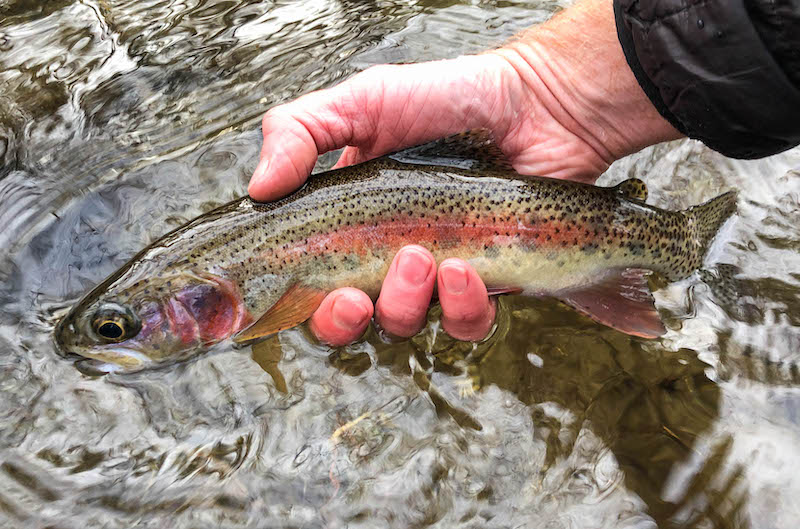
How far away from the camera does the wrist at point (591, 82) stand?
3.70m

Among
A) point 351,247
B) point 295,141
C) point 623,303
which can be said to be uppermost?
point 295,141

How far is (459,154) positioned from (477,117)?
490 mm

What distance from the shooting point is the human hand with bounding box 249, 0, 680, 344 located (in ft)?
10.5

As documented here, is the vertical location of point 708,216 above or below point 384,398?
above

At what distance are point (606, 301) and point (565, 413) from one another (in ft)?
2.08

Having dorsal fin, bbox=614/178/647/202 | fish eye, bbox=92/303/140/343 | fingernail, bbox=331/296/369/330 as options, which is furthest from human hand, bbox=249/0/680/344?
fish eye, bbox=92/303/140/343

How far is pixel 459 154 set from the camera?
11.1 ft

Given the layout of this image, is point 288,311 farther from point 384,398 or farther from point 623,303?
point 623,303

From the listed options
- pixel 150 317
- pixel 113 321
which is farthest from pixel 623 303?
pixel 113 321

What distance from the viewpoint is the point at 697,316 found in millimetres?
3918

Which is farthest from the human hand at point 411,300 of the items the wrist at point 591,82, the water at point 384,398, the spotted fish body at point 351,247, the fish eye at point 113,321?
the wrist at point 591,82

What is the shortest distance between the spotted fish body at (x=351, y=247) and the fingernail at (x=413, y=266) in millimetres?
181

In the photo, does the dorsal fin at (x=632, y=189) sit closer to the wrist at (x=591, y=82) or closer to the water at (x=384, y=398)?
the wrist at (x=591, y=82)

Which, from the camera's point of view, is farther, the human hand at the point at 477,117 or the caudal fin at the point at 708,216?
the caudal fin at the point at 708,216
